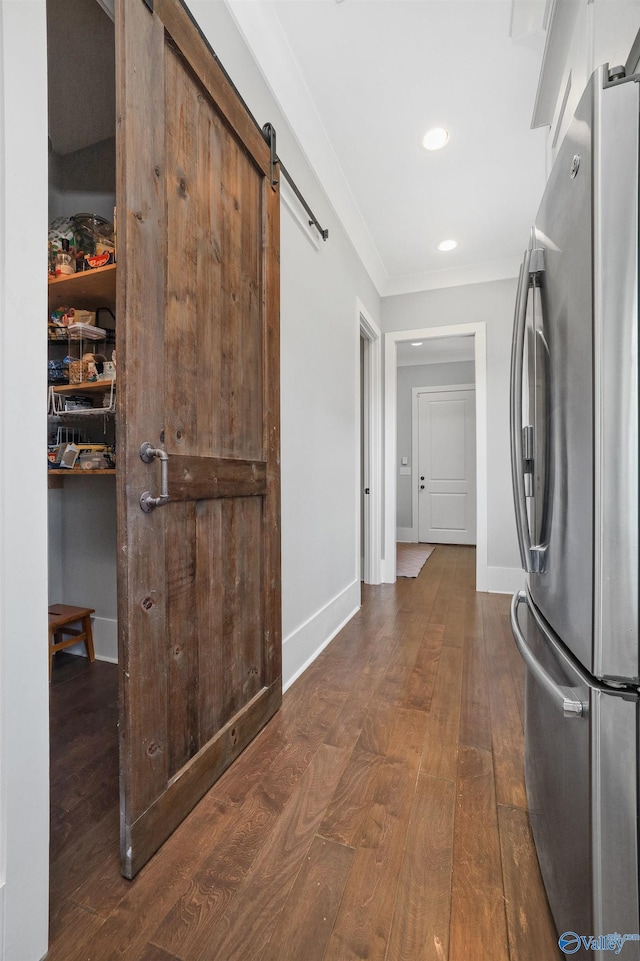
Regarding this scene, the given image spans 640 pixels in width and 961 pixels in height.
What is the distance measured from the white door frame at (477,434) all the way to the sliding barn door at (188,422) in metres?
2.42

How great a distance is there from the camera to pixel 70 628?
8.23 feet

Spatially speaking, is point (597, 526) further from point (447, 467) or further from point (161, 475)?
point (447, 467)

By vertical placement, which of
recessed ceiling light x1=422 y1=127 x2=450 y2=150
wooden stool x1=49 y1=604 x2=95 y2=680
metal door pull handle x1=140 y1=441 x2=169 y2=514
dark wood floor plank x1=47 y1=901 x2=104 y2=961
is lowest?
dark wood floor plank x1=47 y1=901 x2=104 y2=961

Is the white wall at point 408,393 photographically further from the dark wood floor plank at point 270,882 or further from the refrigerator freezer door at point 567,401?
the refrigerator freezer door at point 567,401

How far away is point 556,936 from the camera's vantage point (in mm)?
946

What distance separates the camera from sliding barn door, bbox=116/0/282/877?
1094mm

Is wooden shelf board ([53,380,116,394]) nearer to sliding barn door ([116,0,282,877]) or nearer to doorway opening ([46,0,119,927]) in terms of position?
doorway opening ([46,0,119,927])

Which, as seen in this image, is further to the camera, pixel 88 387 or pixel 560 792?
pixel 88 387

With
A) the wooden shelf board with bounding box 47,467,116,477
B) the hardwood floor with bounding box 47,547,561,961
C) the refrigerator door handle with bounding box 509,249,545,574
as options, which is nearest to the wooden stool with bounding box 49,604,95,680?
the hardwood floor with bounding box 47,547,561,961

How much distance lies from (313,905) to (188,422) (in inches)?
48.3

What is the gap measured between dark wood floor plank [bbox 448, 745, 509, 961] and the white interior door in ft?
17.2

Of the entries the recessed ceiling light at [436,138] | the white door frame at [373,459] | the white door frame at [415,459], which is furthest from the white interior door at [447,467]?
the recessed ceiling light at [436,138]

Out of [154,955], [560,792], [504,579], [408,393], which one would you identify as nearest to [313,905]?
[154,955]

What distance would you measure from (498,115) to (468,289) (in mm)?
1728
